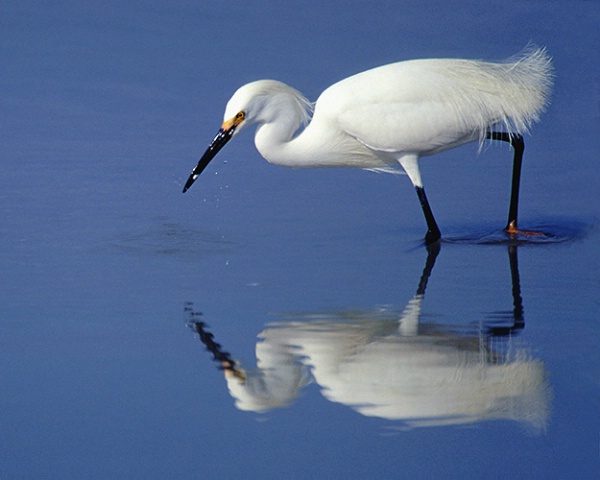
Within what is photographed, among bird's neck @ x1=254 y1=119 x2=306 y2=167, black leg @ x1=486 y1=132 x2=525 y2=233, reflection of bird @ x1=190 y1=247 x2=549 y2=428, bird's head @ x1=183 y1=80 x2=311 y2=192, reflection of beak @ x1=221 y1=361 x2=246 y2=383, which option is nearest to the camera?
reflection of bird @ x1=190 y1=247 x2=549 y2=428

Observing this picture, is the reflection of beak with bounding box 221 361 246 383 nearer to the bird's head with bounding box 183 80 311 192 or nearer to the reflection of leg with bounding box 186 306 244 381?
the reflection of leg with bounding box 186 306 244 381

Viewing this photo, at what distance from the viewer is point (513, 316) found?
175 inches

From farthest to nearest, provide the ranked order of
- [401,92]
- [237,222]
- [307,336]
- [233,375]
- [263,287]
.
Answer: [237,222]
[401,92]
[263,287]
[307,336]
[233,375]

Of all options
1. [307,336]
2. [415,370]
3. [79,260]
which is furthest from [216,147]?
[415,370]

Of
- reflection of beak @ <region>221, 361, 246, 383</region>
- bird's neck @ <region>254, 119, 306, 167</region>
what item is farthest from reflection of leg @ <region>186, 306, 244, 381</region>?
bird's neck @ <region>254, 119, 306, 167</region>

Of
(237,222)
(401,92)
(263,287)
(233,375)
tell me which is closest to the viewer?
Result: (233,375)

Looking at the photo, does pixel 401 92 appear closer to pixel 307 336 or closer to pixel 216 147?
pixel 216 147

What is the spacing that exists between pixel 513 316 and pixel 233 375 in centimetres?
118

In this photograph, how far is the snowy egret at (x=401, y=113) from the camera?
5633mm

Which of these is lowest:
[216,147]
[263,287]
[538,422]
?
[538,422]

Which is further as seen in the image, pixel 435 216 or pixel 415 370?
pixel 435 216

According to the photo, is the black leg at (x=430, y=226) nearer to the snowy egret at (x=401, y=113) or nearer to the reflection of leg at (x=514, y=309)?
the snowy egret at (x=401, y=113)

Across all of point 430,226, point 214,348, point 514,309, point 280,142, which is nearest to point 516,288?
point 514,309

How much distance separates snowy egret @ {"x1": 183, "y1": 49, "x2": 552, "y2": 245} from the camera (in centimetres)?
563
